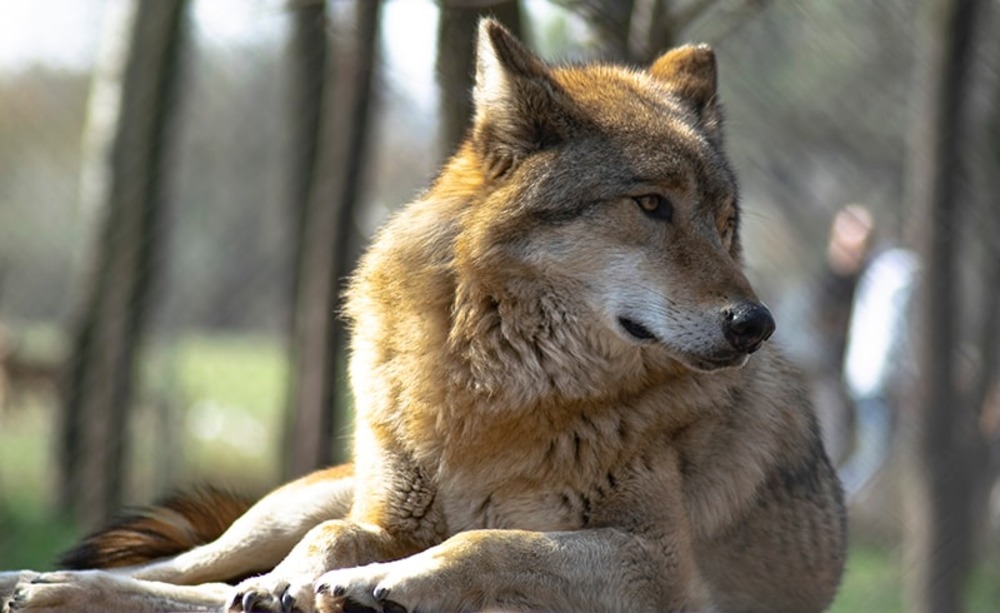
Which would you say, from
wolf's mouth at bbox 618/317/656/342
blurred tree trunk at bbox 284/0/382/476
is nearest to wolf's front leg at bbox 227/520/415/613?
wolf's mouth at bbox 618/317/656/342

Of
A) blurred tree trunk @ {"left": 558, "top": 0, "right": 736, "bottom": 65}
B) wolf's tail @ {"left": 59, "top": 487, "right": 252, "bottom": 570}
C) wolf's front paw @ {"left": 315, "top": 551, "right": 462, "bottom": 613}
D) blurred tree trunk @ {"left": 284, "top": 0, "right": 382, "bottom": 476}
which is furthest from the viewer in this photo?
blurred tree trunk @ {"left": 284, "top": 0, "right": 382, "bottom": 476}

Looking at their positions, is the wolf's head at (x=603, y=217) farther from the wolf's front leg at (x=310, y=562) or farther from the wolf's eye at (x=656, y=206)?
the wolf's front leg at (x=310, y=562)

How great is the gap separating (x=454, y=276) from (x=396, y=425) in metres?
0.48

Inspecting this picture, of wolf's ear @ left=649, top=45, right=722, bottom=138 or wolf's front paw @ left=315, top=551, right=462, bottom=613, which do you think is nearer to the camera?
wolf's front paw @ left=315, top=551, right=462, bottom=613

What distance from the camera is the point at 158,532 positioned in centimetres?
475

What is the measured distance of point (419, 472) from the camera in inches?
161

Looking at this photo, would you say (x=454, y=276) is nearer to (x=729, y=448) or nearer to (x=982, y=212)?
(x=729, y=448)

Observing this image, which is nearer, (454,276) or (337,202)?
(454,276)

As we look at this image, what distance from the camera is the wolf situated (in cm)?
386

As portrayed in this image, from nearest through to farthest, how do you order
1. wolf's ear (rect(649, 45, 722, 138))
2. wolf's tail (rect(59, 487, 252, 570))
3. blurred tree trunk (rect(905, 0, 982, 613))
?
wolf's ear (rect(649, 45, 722, 138)) → wolf's tail (rect(59, 487, 252, 570)) → blurred tree trunk (rect(905, 0, 982, 613))

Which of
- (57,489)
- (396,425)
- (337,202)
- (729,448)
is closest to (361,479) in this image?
(396,425)

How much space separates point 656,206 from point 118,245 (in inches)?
248

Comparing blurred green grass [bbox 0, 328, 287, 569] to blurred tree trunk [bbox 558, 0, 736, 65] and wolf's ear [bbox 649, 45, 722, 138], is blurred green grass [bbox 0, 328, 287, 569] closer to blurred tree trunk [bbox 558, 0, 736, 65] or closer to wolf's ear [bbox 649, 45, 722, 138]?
wolf's ear [bbox 649, 45, 722, 138]

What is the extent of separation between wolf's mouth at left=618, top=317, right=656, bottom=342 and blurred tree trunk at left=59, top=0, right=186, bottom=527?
5.85 m
